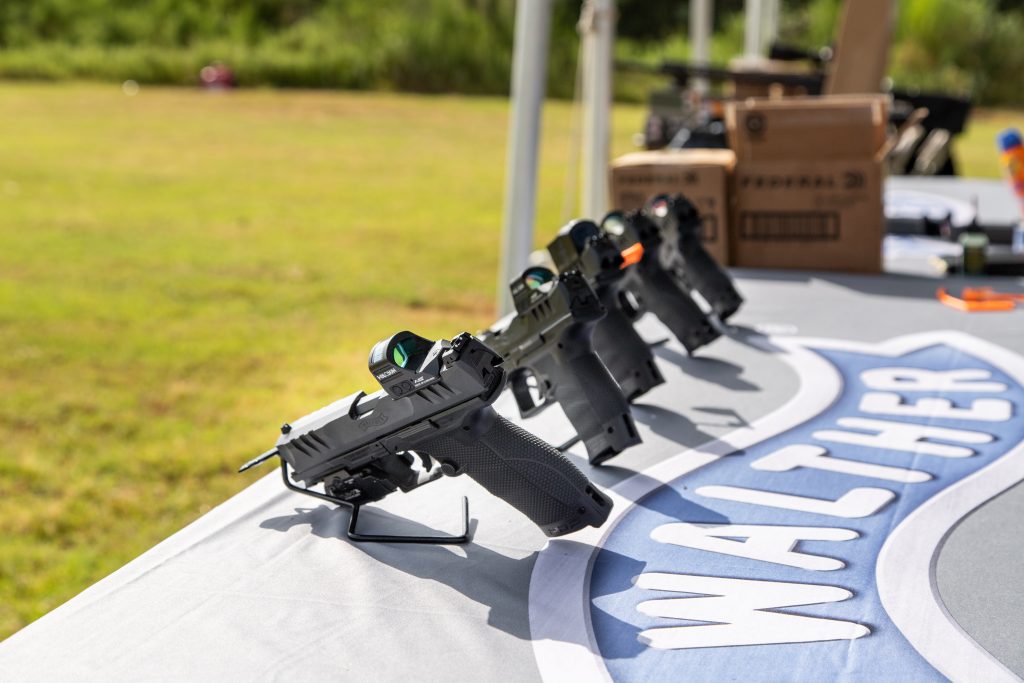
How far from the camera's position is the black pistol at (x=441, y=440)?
5.41ft

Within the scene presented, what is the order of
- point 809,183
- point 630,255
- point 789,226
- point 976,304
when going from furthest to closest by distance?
1. point 789,226
2. point 809,183
3. point 976,304
4. point 630,255

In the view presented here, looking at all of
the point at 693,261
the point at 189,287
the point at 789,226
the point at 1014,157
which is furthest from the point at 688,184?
the point at 189,287

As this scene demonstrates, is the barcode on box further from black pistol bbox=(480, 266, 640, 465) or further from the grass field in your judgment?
black pistol bbox=(480, 266, 640, 465)

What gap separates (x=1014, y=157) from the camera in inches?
178

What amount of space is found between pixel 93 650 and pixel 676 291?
6.14 feet

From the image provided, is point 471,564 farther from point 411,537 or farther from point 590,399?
point 590,399

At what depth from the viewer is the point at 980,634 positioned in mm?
1522

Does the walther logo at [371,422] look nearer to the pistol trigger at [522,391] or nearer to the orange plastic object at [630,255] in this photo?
A: the pistol trigger at [522,391]

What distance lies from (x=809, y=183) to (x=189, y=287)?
4.41m

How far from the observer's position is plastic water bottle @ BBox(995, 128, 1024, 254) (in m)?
4.43

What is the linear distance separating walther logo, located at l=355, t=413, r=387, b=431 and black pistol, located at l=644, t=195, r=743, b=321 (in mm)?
1560

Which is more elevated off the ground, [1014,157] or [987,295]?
[1014,157]

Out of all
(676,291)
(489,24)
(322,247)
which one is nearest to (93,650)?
(676,291)

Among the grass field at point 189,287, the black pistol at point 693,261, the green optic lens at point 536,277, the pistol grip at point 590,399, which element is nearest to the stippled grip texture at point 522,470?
the pistol grip at point 590,399
